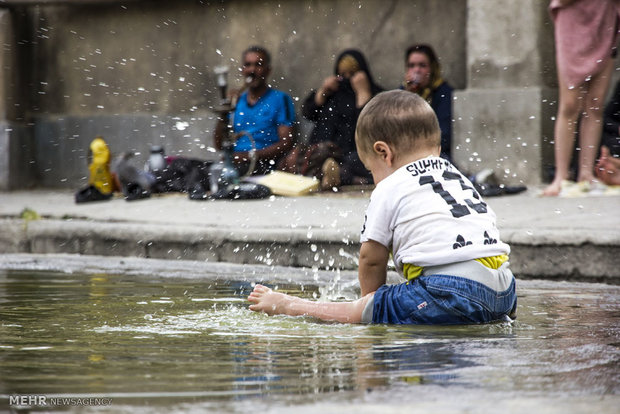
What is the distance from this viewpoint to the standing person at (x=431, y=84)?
888 centimetres

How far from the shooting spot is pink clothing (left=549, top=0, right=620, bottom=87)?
741 centimetres

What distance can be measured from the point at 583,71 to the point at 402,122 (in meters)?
4.15

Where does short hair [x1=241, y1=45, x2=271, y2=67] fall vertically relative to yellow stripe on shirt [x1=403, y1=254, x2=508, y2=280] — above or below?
above

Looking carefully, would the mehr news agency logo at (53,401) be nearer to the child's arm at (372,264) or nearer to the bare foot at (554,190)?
the child's arm at (372,264)

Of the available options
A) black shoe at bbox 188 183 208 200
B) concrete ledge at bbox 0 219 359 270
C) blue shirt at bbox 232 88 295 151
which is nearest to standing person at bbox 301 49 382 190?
blue shirt at bbox 232 88 295 151

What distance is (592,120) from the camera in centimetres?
746

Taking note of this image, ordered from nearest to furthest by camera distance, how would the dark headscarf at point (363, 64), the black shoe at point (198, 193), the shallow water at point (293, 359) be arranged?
the shallow water at point (293, 359) → the black shoe at point (198, 193) → the dark headscarf at point (363, 64)

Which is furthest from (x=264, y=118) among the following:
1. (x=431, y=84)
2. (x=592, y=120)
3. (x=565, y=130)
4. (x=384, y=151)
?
(x=384, y=151)

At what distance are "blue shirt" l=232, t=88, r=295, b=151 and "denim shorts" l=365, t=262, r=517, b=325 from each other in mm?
6352

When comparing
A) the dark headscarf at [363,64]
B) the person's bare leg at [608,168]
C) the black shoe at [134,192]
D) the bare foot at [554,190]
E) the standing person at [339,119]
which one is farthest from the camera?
the dark headscarf at [363,64]

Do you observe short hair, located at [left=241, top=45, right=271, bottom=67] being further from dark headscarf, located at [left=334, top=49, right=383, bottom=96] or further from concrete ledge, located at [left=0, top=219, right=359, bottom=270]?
concrete ledge, located at [left=0, top=219, right=359, bottom=270]

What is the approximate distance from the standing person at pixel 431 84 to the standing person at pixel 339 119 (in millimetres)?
575

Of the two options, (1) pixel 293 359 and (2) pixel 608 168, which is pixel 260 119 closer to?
(2) pixel 608 168

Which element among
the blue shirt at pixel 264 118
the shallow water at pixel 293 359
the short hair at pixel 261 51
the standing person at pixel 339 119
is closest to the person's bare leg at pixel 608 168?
→ the standing person at pixel 339 119
